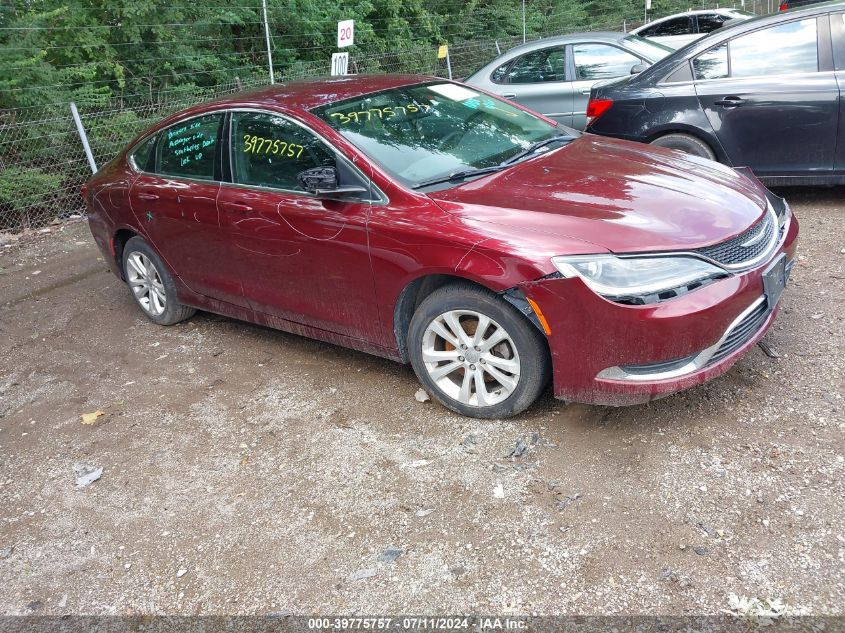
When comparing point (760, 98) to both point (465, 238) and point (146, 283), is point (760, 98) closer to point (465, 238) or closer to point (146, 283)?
point (465, 238)

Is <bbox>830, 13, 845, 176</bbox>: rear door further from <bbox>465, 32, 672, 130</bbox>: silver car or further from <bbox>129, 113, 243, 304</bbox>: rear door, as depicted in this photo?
<bbox>129, 113, 243, 304</bbox>: rear door

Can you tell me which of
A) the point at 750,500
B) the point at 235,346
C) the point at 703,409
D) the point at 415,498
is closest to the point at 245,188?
the point at 235,346

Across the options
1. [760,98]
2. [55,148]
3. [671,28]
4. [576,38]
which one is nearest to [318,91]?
[760,98]

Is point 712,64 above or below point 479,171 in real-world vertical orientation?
above

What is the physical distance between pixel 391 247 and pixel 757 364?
2.04 meters

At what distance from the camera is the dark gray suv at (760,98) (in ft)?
18.6

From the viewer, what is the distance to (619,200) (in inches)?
134

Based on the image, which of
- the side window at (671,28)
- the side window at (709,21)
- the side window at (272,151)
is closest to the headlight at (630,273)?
the side window at (272,151)

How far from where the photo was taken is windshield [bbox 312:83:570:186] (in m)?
3.87

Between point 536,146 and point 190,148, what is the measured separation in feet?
7.40

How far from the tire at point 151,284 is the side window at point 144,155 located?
52 cm

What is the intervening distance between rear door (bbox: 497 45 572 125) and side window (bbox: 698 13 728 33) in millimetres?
6493

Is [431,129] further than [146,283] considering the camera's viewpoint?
No

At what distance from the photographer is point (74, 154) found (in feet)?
29.7
